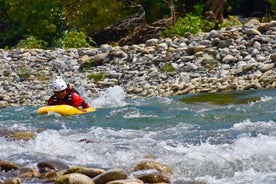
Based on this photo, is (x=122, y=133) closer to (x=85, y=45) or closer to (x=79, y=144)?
(x=79, y=144)

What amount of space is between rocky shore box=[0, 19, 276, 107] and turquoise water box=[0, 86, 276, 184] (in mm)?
1591

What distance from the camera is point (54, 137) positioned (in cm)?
809

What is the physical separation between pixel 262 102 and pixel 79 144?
14.6 feet

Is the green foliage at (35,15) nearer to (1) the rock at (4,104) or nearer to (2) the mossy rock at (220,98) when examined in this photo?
(1) the rock at (4,104)

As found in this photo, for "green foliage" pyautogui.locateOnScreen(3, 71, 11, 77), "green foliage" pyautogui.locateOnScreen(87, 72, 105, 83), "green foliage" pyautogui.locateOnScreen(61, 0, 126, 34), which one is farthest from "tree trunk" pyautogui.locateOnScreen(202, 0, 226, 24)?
"green foliage" pyautogui.locateOnScreen(3, 71, 11, 77)

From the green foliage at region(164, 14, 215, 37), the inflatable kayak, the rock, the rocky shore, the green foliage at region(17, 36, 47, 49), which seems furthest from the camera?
the green foliage at region(17, 36, 47, 49)

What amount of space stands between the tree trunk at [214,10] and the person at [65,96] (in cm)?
915

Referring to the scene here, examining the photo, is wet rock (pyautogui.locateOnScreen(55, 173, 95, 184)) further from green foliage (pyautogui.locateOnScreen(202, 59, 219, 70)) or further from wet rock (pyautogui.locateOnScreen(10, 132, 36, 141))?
green foliage (pyautogui.locateOnScreen(202, 59, 219, 70))

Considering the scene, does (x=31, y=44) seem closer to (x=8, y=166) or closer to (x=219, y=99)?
(x=219, y=99)

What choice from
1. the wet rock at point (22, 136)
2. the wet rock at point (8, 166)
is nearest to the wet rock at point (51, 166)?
the wet rock at point (8, 166)

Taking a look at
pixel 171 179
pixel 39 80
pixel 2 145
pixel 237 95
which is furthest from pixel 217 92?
pixel 171 179

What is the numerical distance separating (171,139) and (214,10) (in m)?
12.9

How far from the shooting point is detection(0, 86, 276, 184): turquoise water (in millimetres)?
6285

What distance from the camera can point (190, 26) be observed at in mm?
18859
